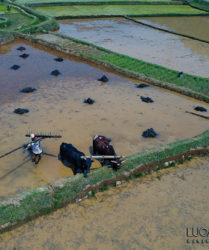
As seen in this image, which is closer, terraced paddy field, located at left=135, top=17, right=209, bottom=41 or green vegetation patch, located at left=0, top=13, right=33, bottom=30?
green vegetation patch, located at left=0, top=13, right=33, bottom=30

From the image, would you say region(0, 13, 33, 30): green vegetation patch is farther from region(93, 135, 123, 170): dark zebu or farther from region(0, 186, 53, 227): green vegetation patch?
region(0, 186, 53, 227): green vegetation patch

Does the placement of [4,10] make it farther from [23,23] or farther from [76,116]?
[76,116]

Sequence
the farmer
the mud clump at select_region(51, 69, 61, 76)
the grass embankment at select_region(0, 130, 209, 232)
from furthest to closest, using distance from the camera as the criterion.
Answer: the mud clump at select_region(51, 69, 61, 76)
the farmer
the grass embankment at select_region(0, 130, 209, 232)

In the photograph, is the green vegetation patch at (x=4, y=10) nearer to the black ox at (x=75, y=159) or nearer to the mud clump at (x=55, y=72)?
the mud clump at (x=55, y=72)

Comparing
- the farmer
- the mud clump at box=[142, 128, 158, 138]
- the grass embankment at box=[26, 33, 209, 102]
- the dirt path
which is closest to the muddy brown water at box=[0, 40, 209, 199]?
the mud clump at box=[142, 128, 158, 138]

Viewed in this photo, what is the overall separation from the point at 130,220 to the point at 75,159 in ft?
11.1

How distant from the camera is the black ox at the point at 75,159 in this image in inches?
436

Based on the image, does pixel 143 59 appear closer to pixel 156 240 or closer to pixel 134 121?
pixel 134 121

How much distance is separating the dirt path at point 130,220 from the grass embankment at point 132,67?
949 centimetres

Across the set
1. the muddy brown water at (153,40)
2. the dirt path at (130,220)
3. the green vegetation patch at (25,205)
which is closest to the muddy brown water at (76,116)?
the green vegetation patch at (25,205)

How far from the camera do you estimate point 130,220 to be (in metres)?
9.72

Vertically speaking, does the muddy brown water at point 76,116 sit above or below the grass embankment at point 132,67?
below

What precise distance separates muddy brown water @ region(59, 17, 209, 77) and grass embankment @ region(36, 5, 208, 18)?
6.03ft

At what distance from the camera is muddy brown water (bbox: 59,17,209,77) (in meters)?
24.6
